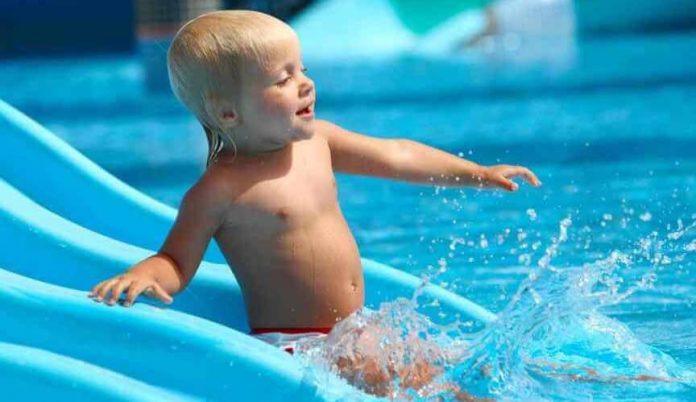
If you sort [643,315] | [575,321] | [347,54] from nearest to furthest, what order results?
1. [575,321]
2. [643,315]
3. [347,54]

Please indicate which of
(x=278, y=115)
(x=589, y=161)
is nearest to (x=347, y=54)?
(x=589, y=161)

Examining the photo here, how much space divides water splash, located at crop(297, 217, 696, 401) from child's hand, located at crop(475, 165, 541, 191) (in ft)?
0.55

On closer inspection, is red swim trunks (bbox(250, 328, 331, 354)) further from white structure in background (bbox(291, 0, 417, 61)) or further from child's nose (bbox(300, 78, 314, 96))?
white structure in background (bbox(291, 0, 417, 61))

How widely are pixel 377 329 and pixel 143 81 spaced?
30.6 ft

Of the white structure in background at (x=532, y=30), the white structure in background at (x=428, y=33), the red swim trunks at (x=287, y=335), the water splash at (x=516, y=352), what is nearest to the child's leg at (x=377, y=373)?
the water splash at (x=516, y=352)

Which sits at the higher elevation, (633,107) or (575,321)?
(633,107)

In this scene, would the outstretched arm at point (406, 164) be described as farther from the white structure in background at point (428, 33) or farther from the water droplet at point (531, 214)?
the white structure in background at point (428, 33)

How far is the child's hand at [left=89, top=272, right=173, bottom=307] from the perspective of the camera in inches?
96.5

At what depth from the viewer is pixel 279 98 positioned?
2.70 m

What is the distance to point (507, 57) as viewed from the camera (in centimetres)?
1202

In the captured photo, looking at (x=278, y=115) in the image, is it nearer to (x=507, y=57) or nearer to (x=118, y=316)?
(x=118, y=316)

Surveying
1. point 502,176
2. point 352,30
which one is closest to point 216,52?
point 502,176

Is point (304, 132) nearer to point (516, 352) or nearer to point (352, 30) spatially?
point (516, 352)

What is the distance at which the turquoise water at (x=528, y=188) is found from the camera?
2975 mm
